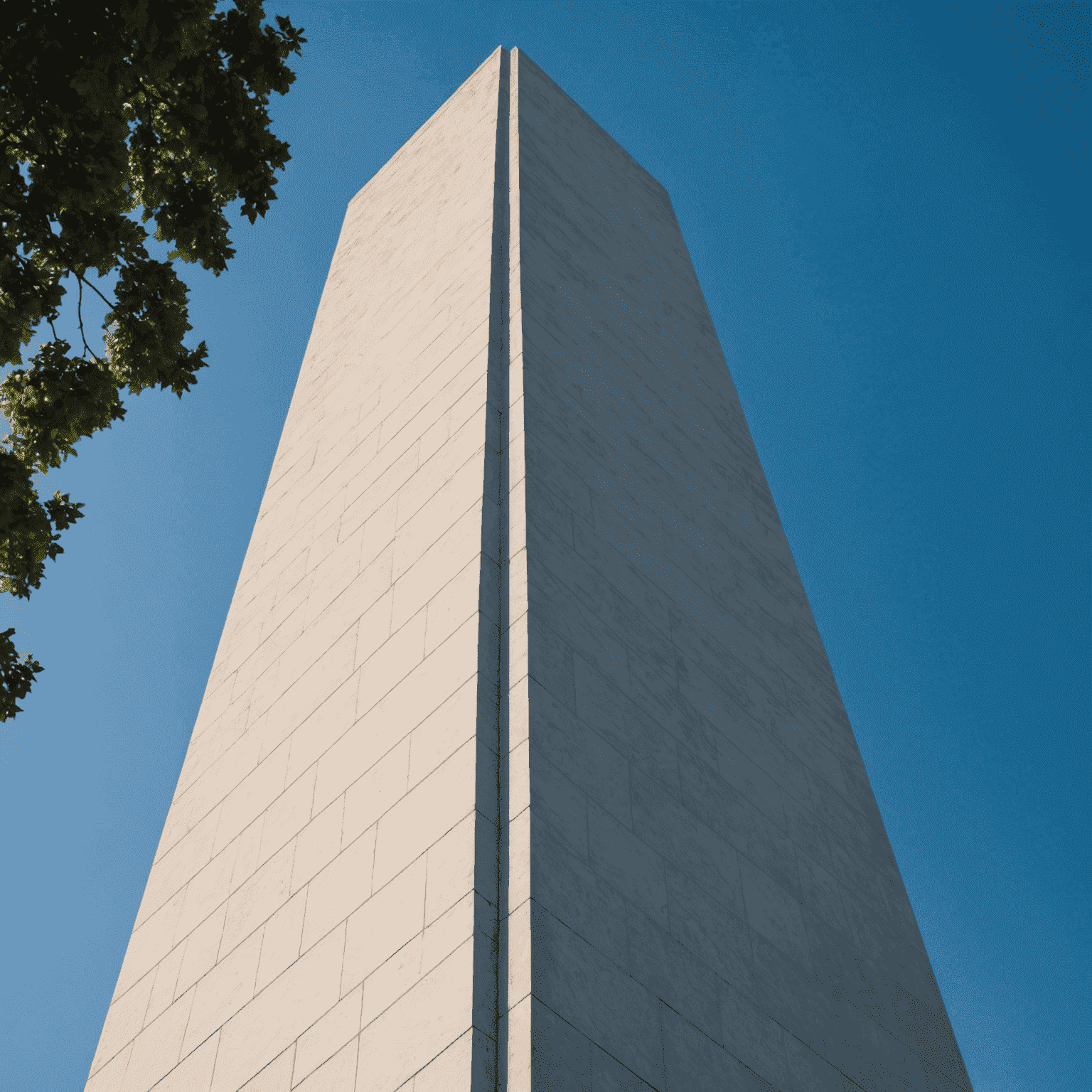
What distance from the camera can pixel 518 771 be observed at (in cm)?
898

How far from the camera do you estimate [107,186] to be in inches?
330

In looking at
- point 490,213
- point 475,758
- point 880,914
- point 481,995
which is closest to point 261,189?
point 475,758

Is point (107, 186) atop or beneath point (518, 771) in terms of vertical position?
atop

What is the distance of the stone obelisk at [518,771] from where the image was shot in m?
8.33

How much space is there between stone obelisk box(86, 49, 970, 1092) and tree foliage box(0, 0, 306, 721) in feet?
11.1

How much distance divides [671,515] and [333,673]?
504cm

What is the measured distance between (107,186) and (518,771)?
5392mm

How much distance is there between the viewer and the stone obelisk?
27.3ft

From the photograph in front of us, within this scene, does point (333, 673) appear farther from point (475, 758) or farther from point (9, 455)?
point (9, 455)

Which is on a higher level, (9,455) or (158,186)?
(158,186)

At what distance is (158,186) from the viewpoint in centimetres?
936

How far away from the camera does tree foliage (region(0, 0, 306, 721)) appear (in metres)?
7.90

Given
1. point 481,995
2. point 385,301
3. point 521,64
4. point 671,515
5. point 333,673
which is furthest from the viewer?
point 521,64

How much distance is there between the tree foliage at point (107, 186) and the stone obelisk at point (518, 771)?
337 centimetres
